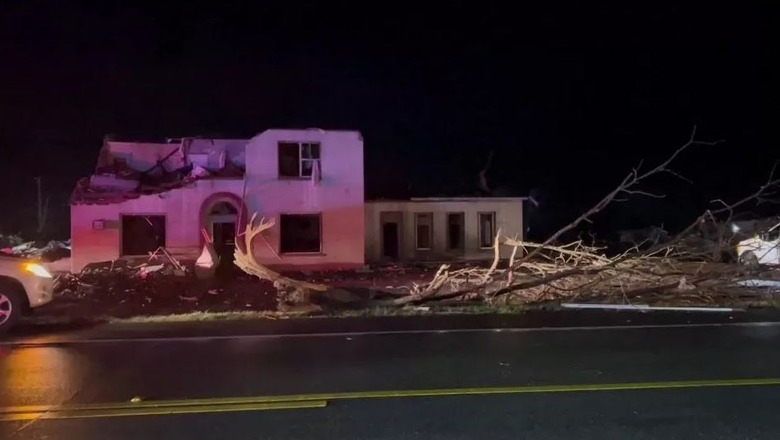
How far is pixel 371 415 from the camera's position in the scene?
19.6 feet

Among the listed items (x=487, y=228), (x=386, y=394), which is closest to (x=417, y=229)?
(x=487, y=228)

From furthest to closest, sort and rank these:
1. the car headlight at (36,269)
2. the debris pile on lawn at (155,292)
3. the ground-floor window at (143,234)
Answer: the ground-floor window at (143,234)
the debris pile on lawn at (155,292)
the car headlight at (36,269)

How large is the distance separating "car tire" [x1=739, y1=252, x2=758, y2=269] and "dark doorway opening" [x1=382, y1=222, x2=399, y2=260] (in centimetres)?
1592

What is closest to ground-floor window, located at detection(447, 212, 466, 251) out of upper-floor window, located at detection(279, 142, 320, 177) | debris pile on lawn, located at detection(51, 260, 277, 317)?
upper-floor window, located at detection(279, 142, 320, 177)

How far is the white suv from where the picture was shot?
10609 mm

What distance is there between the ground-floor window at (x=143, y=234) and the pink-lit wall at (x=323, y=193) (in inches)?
128

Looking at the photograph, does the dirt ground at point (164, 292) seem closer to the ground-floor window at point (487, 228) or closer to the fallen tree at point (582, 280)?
the fallen tree at point (582, 280)

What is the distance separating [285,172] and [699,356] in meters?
18.9

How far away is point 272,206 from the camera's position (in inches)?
1003

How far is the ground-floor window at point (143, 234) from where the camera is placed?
25.2 metres

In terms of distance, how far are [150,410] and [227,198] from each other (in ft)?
64.3

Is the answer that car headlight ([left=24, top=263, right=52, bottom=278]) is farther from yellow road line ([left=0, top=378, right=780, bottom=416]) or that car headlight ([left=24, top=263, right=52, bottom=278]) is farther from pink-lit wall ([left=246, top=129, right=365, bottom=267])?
pink-lit wall ([left=246, top=129, right=365, bottom=267])

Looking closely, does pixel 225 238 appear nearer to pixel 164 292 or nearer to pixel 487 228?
pixel 164 292

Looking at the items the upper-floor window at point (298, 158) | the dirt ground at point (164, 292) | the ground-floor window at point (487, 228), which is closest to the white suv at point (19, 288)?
the dirt ground at point (164, 292)
